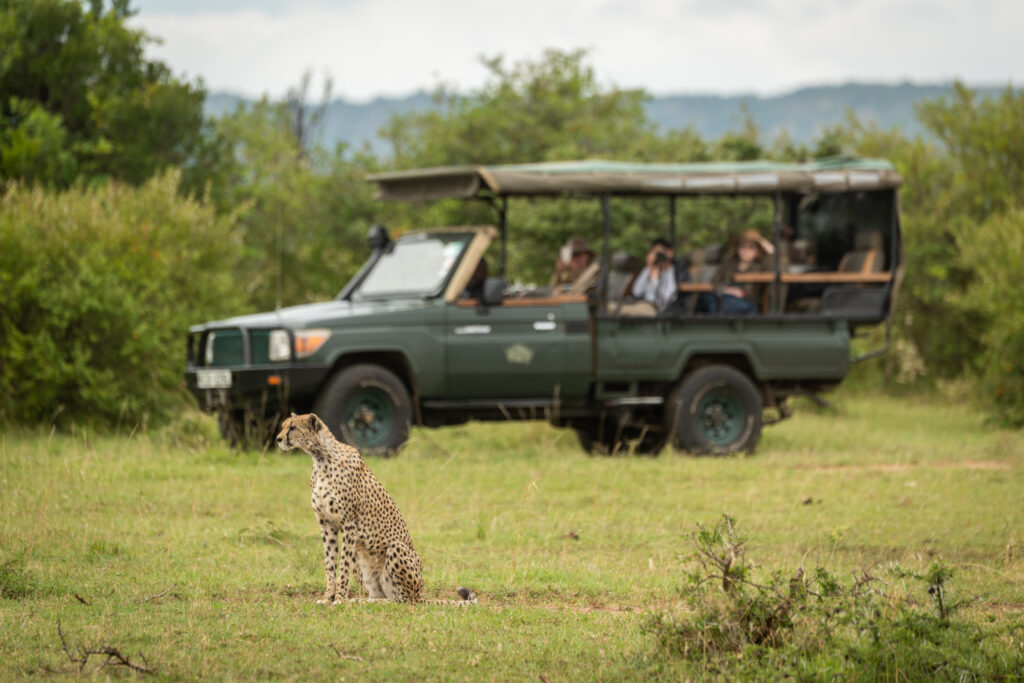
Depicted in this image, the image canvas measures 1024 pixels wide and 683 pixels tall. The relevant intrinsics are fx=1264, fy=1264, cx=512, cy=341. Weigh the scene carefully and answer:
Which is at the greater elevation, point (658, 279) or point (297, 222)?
point (297, 222)

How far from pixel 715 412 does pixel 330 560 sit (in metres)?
7.22

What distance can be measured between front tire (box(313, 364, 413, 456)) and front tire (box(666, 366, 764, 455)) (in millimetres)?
Answer: 2740

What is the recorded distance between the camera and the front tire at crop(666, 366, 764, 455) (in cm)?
1244

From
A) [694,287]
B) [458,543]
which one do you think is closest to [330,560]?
[458,543]

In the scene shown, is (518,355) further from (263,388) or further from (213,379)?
(213,379)

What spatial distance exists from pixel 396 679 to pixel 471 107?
81.2 feet

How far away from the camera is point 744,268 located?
13.3 metres

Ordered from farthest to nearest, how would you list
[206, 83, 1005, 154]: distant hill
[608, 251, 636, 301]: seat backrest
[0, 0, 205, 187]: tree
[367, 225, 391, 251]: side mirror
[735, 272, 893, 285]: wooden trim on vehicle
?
1. [206, 83, 1005, 154]: distant hill
2. [0, 0, 205, 187]: tree
3. [608, 251, 636, 301]: seat backrest
4. [735, 272, 893, 285]: wooden trim on vehicle
5. [367, 225, 391, 251]: side mirror

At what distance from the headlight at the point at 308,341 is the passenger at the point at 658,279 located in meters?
3.32

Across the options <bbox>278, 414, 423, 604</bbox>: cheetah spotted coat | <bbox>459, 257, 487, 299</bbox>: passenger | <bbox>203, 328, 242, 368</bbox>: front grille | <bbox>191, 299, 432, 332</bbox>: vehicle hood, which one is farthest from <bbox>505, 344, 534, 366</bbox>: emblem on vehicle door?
<bbox>278, 414, 423, 604</bbox>: cheetah spotted coat

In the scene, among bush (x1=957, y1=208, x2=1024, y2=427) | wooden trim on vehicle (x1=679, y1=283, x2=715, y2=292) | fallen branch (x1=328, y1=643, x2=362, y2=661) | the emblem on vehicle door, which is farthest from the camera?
bush (x1=957, y1=208, x2=1024, y2=427)

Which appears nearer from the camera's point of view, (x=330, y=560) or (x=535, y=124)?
(x=330, y=560)

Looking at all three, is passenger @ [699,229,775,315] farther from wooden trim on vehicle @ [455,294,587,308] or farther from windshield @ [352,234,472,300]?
windshield @ [352,234,472,300]

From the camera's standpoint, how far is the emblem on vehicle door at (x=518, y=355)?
11812 mm
